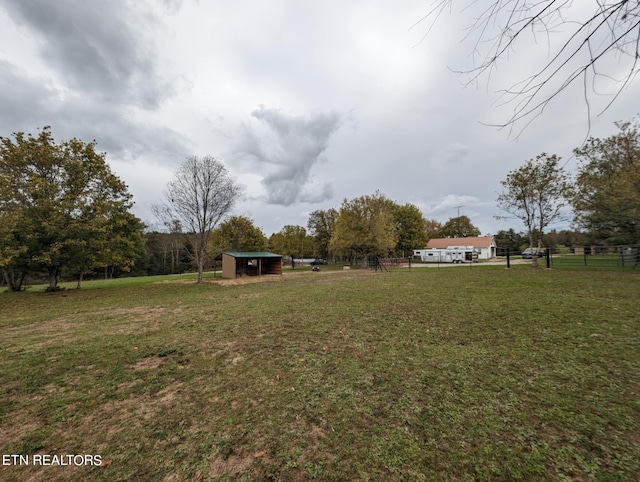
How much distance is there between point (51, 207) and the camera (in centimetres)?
1058

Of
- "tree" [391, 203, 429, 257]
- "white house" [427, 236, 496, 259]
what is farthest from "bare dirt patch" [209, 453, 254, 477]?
"white house" [427, 236, 496, 259]

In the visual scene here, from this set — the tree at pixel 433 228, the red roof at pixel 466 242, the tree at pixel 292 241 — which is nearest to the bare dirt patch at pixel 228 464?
the tree at pixel 292 241

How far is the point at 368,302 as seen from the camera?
25.4 feet

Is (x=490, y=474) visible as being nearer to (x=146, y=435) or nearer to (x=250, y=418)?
(x=250, y=418)

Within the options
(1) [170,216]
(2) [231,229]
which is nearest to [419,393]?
(1) [170,216]

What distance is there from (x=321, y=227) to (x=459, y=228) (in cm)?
3676

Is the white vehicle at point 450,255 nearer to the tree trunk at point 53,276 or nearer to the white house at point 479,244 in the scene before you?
the white house at point 479,244

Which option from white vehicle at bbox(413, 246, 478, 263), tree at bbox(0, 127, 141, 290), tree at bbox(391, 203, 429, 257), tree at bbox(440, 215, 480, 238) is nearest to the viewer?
tree at bbox(0, 127, 141, 290)

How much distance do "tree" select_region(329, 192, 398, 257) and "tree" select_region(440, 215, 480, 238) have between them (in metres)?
38.6

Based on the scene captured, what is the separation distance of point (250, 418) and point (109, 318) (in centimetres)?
663

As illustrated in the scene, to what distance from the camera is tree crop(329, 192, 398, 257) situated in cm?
2648

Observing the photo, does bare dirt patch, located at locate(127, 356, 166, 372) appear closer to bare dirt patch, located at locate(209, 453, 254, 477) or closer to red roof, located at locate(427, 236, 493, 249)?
bare dirt patch, located at locate(209, 453, 254, 477)

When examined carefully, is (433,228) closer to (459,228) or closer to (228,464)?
(459,228)

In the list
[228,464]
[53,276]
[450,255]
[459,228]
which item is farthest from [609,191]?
[459,228]
